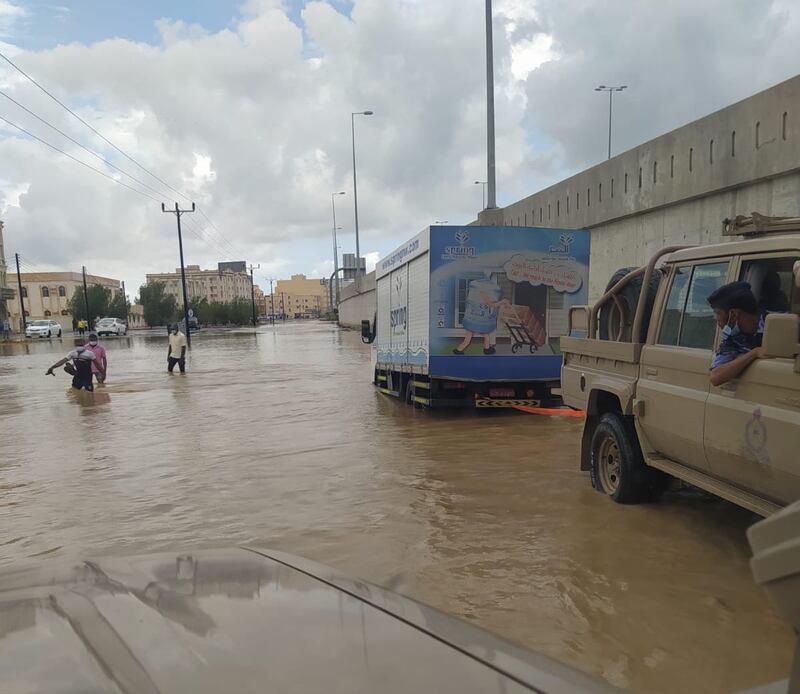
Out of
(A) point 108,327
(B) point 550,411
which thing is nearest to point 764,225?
(B) point 550,411

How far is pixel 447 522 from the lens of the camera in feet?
17.9

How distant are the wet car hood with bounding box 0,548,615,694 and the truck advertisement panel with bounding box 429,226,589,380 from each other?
7.62 metres

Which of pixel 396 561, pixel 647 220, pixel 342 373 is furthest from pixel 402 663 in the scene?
pixel 342 373

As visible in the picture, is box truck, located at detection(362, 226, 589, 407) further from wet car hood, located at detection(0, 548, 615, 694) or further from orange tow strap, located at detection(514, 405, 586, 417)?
wet car hood, located at detection(0, 548, 615, 694)

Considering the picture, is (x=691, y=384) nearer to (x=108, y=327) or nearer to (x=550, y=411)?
(x=550, y=411)

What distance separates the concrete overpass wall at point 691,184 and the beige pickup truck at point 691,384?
16.3 ft

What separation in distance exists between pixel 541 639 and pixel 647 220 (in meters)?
11.0

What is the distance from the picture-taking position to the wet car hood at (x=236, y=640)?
1.56 meters

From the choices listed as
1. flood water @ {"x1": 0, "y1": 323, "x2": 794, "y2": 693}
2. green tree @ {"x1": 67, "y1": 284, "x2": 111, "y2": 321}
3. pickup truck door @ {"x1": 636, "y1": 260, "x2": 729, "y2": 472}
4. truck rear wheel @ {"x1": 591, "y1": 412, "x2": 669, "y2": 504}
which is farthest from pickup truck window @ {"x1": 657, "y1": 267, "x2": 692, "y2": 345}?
green tree @ {"x1": 67, "y1": 284, "x2": 111, "y2": 321}

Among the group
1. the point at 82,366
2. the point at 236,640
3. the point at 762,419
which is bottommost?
the point at 82,366

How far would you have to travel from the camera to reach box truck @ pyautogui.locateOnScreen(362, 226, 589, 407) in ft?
31.8

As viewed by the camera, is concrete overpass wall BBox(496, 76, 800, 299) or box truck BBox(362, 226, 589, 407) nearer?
concrete overpass wall BBox(496, 76, 800, 299)

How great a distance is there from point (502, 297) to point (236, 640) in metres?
8.49

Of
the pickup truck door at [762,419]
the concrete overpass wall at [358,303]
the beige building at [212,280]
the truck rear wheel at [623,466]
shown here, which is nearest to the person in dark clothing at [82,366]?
the truck rear wheel at [623,466]
